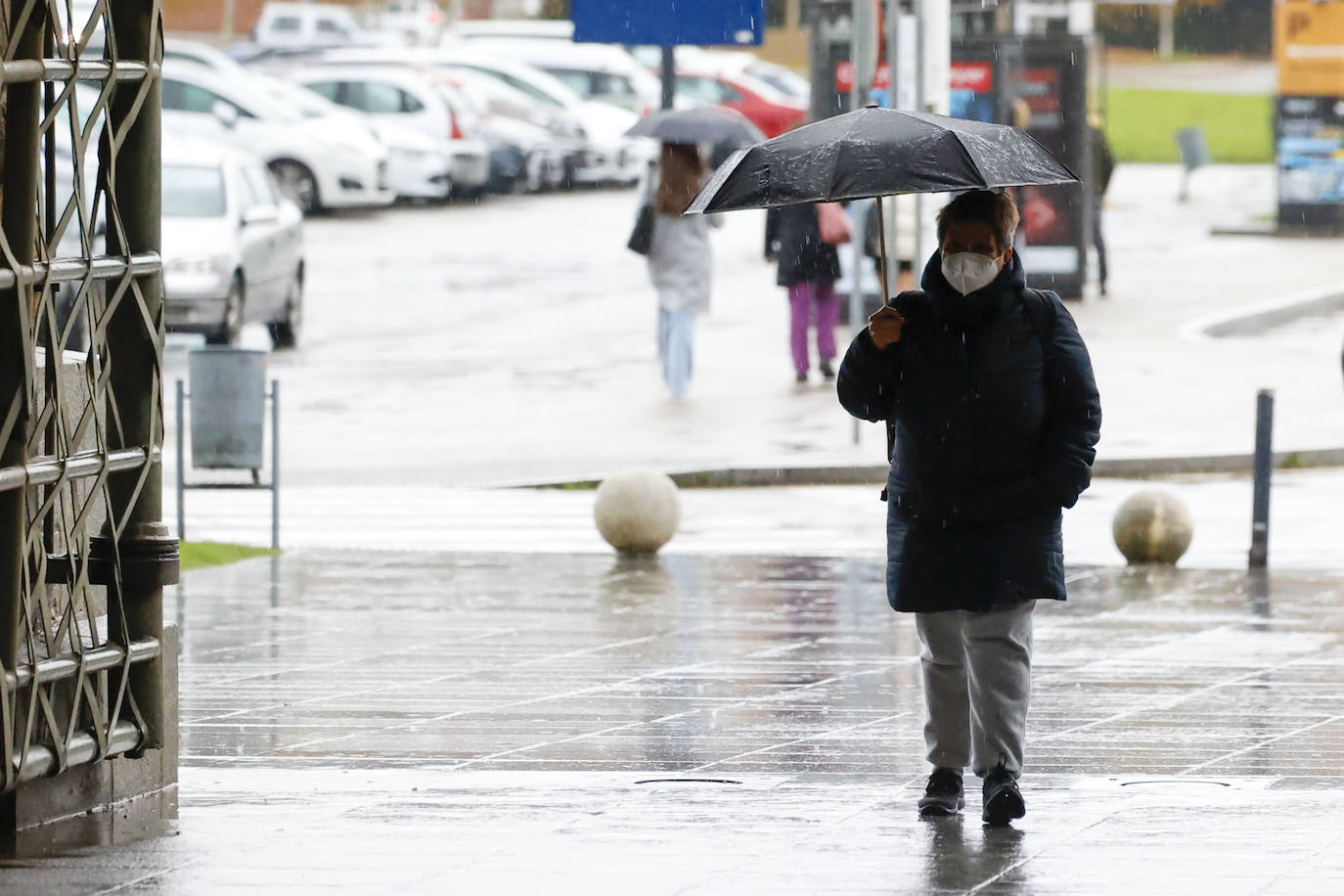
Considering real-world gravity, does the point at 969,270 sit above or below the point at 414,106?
below

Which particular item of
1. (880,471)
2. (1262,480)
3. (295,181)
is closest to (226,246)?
(880,471)

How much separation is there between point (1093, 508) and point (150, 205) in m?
8.83

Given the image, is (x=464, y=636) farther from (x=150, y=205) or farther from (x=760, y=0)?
(x=760, y=0)

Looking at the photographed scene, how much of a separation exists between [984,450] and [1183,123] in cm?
5156

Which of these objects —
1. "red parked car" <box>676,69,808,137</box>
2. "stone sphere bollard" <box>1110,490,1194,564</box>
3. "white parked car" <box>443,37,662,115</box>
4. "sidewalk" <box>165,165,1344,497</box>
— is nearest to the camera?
"stone sphere bollard" <box>1110,490,1194,564</box>

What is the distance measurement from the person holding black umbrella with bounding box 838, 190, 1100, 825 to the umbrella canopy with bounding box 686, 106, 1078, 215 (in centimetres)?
11

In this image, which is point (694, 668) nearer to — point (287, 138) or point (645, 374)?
point (645, 374)

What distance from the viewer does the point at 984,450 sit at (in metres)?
6.48

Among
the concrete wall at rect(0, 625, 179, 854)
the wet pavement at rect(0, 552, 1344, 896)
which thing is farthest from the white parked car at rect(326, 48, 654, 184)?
the concrete wall at rect(0, 625, 179, 854)

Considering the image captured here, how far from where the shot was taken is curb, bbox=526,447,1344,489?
1548 centimetres

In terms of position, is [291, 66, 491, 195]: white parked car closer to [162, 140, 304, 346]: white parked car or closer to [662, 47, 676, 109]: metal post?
[162, 140, 304, 346]: white parked car

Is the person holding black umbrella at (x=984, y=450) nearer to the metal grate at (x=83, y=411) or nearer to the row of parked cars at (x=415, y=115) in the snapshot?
the metal grate at (x=83, y=411)

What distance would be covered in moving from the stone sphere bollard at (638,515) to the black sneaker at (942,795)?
591 cm

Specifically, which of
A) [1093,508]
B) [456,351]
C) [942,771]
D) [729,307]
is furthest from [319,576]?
[729,307]
